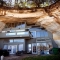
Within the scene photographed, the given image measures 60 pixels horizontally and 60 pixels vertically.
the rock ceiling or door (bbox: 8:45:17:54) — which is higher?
the rock ceiling

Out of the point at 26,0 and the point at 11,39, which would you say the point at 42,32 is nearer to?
the point at 11,39

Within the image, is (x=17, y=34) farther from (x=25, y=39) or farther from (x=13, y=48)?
(x=13, y=48)

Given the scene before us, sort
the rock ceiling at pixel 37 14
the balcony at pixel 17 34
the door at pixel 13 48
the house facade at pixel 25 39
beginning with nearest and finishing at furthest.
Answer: the rock ceiling at pixel 37 14, the balcony at pixel 17 34, the house facade at pixel 25 39, the door at pixel 13 48

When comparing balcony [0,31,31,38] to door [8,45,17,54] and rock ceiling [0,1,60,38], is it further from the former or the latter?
rock ceiling [0,1,60,38]

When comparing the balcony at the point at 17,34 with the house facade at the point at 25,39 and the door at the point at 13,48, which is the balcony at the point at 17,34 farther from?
the door at the point at 13,48

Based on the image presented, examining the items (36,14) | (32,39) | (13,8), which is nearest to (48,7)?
(36,14)

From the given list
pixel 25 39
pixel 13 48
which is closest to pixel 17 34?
pixel 25 39

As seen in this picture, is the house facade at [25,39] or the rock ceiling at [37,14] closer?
the rock ceiling at [37,14]

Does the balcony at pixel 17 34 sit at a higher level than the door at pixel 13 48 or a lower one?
higher

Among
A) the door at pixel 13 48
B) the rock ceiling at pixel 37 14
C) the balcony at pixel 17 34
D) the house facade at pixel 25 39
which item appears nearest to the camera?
the rock ceiling at pixel 37 14

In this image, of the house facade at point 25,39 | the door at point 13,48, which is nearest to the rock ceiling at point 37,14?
the house facade at point 25,39

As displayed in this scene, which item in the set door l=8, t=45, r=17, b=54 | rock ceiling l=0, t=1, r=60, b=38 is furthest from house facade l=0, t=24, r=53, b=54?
rock ceiling l=0, t=1, r=60, b=38

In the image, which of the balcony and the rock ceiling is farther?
the balcony

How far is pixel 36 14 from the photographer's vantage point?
9.38 m
